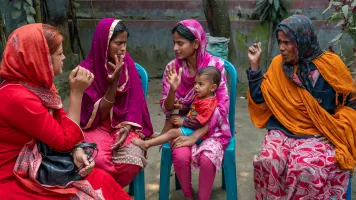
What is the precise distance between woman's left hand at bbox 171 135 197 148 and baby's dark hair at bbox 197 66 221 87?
47 cm

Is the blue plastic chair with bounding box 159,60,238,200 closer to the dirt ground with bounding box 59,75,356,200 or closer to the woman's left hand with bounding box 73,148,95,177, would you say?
the dirt ground with bounding box 59,75,356,200

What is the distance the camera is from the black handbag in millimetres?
2389

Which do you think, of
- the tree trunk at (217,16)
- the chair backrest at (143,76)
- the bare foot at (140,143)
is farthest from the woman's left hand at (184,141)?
the tree trunk at (217,16)

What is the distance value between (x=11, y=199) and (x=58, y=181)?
266mm

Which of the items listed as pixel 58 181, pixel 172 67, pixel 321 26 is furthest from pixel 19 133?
pixel 321 26

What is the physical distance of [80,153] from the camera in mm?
2531

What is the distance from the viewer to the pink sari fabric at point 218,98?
122 inches

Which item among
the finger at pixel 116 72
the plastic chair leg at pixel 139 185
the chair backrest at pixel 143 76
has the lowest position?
the plastic chair leg at pixel 139 185

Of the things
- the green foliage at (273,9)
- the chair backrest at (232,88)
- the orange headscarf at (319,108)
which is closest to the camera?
the orange headscarf at (319,108)

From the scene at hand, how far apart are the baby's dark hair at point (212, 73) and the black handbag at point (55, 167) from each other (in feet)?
3.69

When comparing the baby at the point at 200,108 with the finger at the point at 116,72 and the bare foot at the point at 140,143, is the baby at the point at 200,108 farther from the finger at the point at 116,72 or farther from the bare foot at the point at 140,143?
the finger at the point at 116,72

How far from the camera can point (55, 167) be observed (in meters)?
2.43

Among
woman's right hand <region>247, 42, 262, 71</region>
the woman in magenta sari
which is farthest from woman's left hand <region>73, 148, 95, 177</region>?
woman's right hand <region>247, 42, 262, 71</region>

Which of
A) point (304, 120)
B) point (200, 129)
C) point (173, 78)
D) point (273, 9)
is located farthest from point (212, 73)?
point (273, 9)
